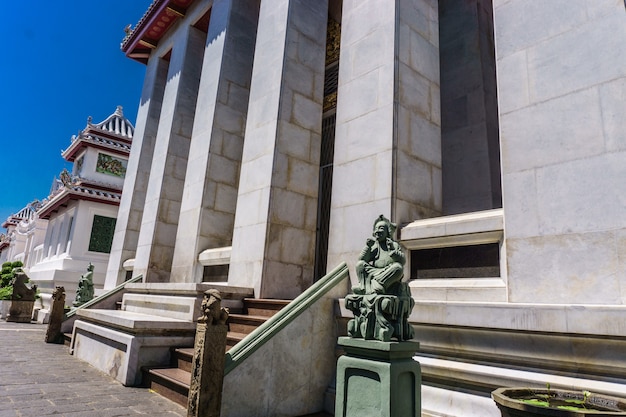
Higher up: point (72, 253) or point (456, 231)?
point (72, 253)

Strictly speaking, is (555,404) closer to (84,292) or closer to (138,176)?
(84,292)

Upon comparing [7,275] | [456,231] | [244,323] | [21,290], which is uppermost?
[456,231]

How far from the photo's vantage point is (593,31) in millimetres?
4922

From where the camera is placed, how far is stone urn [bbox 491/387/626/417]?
283 centimetres

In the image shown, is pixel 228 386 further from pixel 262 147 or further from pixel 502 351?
pixel 262 147

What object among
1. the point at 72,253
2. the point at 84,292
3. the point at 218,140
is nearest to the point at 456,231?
the point at 218,140

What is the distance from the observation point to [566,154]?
4801 millimetres

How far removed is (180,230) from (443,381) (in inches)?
352

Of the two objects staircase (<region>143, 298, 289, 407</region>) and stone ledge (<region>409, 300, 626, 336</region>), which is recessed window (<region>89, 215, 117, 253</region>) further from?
stone ledge (<region>409, 300, 626, 336</region>)

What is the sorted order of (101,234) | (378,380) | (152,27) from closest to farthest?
1. (378,380)
2. (152,27)
3. (101,234)

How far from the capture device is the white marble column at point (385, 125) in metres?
7.00

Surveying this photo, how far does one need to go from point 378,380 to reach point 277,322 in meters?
1.97

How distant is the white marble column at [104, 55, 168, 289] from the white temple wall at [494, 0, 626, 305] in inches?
566

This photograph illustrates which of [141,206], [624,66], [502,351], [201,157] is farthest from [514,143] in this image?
[141,206]
